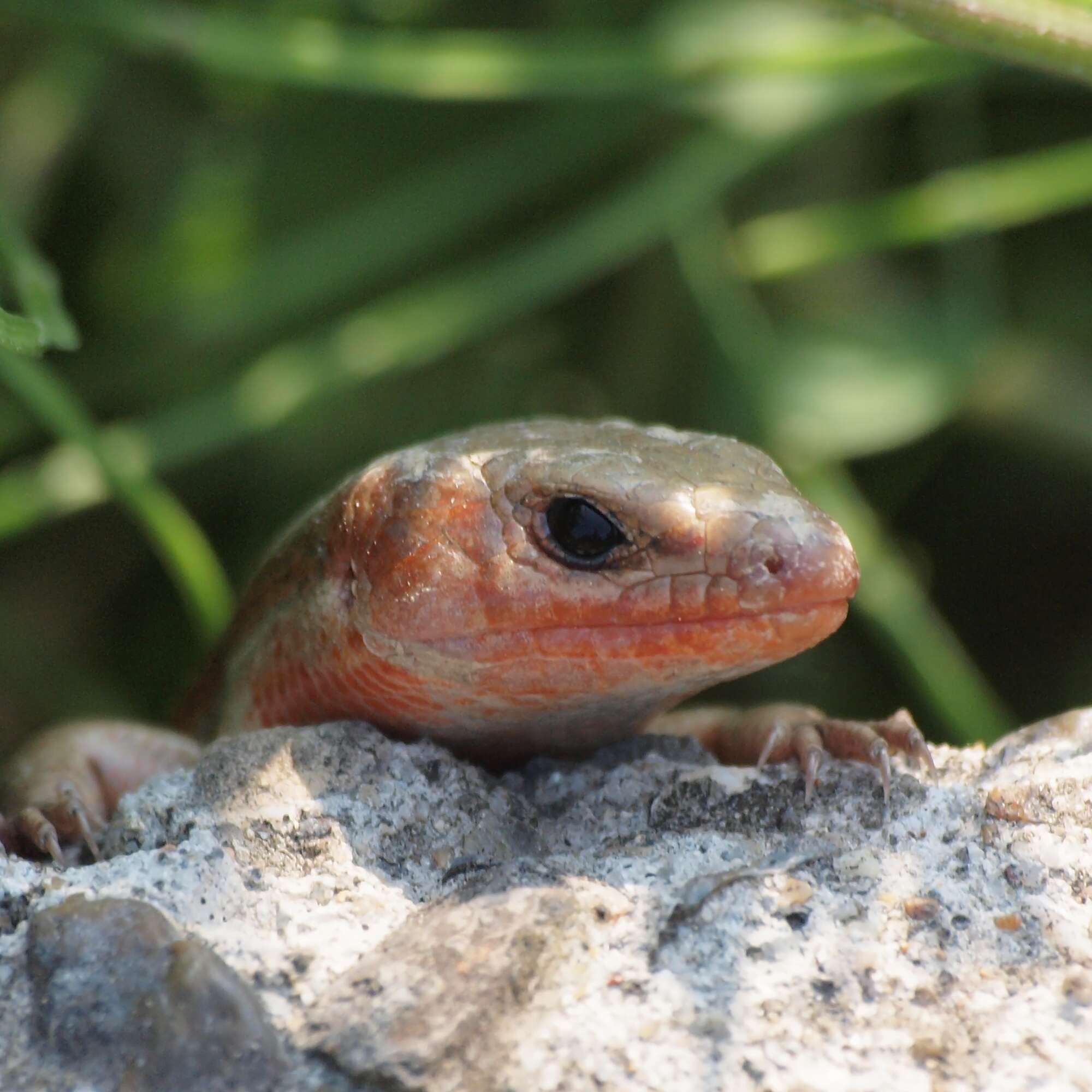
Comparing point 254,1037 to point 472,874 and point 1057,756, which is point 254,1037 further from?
point 1057,756

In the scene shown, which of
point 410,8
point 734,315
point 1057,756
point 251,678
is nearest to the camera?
point 1057,756

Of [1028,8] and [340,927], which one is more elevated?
[1028,8]

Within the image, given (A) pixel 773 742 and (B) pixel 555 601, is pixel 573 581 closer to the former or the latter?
(B) pixel 555 601

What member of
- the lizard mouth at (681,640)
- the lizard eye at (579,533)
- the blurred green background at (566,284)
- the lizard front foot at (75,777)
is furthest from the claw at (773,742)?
the blurred green background at (566,284)

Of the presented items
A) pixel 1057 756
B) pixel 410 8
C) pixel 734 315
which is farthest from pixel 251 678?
pixel 410 8

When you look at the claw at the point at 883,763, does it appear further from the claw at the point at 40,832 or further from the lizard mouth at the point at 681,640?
the claw at the point at 40,832
